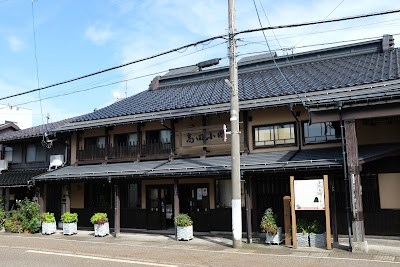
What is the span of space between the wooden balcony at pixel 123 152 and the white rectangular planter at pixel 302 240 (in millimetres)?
8183

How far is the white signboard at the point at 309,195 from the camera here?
13539 mm

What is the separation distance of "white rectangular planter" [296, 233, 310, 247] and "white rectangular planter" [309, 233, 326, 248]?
0.55 ft

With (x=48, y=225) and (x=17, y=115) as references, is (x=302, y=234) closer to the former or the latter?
(x=48, y=225)

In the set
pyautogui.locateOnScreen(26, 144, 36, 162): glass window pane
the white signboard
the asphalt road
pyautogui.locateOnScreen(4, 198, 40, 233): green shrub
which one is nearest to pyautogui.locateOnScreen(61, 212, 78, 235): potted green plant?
pyautogui.locateOnScreen(4, 198, 40, 233): green shrub

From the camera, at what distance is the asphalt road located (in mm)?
11379

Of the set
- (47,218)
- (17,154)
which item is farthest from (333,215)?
(17,154)

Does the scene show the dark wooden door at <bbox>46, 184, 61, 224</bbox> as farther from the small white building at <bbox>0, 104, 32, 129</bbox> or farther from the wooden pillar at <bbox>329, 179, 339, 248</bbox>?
the small white building at <bbox>0, 104, 32, 129</bbox>

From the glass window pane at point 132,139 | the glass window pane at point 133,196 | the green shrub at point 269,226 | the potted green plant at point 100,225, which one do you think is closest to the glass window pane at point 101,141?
the glass window pane at point 132,139

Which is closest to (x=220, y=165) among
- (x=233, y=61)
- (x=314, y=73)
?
(x=233, y=61)

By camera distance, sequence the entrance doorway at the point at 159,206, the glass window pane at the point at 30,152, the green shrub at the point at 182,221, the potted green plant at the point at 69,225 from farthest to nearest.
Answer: the glass window pane at the point at 30,152 < the entrance doorway at the point at 159,206 < the potted green plant at the point at 69,225 < the green shrub at the point at 182,221

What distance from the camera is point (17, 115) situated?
46625mm

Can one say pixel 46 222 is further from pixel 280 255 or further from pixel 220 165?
pixel 280 255

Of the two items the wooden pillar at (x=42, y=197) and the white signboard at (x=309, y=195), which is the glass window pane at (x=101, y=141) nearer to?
the wooden pillar at (x=42, y=197)

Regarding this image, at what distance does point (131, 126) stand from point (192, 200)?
5258mm
